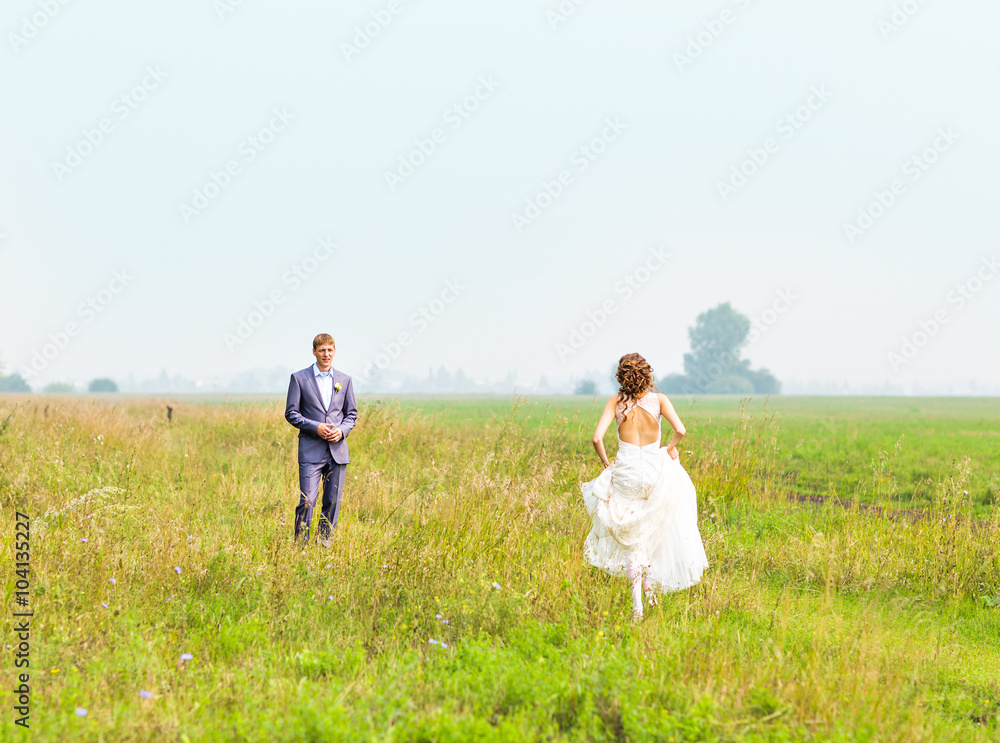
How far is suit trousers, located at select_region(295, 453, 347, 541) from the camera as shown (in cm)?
685

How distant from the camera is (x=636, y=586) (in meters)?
5.43

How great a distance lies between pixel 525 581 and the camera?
548 cm

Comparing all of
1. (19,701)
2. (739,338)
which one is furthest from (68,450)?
(739,338)

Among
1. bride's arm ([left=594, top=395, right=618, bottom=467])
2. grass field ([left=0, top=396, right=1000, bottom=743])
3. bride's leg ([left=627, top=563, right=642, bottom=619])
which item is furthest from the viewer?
bride's arm ([left=594, top=395, right=618, bottom=467])

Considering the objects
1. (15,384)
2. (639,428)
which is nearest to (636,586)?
(639,428)

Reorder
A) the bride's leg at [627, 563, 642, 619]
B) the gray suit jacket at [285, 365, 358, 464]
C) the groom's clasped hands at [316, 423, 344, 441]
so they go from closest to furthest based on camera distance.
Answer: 1. the bride's leg at [627, 563, 642, 619]
2. the groom's clasped hands at [316, 423, 344, 441]
3. the gray suit jacket at [285, 365, 358, 464]

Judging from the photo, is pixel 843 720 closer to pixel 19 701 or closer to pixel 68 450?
pixel 19 701

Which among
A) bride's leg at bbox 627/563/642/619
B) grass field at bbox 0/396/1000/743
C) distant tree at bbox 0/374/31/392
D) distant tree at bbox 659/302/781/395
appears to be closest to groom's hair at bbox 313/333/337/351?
grass field at bbox 0/396/1000/743

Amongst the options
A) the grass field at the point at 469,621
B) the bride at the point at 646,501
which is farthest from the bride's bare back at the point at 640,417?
the grass field at the point at 469,621

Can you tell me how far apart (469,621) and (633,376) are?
2429 millimetres

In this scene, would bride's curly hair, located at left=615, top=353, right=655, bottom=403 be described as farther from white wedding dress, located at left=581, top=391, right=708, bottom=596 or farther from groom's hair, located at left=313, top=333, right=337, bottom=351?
groom's hair, located at left=313, top=333, right=337, bottom=351

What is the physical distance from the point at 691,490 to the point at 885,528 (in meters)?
3.25

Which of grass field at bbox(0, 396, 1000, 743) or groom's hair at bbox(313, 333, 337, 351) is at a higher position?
groom's hair at bbox(313, 333, 337, 351)

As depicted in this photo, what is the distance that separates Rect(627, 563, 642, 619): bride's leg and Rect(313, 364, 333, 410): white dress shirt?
11.5ft
